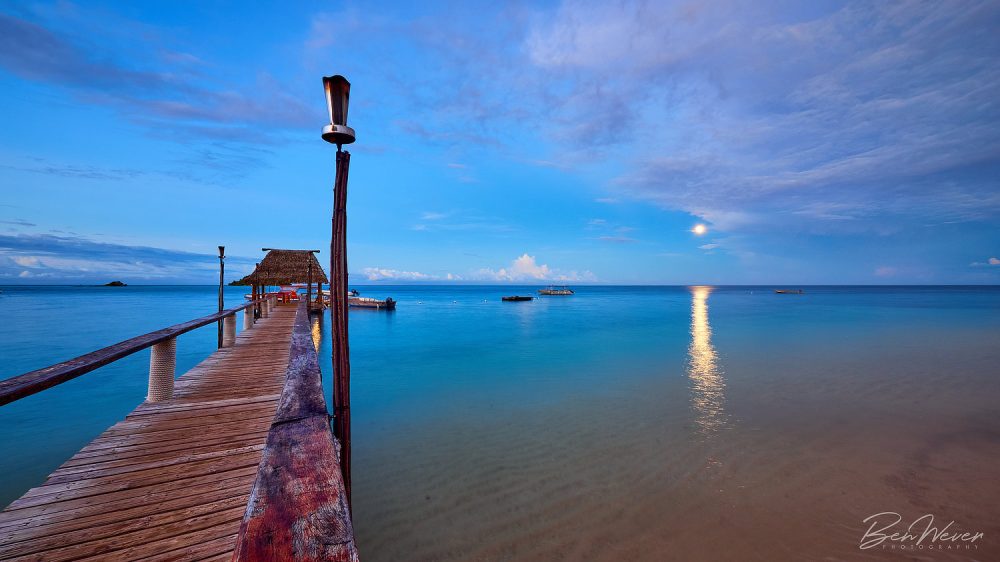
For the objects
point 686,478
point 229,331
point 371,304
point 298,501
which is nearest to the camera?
point 298,501

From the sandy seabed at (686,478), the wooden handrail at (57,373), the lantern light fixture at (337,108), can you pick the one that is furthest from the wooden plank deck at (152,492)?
the lantern light fixture at (337,108)

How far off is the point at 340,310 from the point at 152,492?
7.38 ft

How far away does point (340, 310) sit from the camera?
4.42 meters

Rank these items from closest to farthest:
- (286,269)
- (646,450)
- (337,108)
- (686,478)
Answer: (337,108)
(686,478)
(646,450)
(286,269)

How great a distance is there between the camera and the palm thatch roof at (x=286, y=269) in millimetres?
25802

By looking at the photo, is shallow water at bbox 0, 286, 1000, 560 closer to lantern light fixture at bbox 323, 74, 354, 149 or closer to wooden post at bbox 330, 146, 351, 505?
wooden post at bbox 330, 146, 351, 505

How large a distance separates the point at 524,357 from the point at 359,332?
17.2 meters

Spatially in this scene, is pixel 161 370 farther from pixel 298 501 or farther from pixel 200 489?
pixel 298 501

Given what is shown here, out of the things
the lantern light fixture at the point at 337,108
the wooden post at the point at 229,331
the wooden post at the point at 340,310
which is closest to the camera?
the lantern light fixture at the point at 337,108

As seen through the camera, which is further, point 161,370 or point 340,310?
point 161,370

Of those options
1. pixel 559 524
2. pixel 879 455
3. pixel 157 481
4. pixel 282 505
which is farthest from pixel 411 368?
pixel 282 505

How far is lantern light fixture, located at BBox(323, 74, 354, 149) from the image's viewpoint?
418cm

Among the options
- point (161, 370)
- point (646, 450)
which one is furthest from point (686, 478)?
point (161, 370)

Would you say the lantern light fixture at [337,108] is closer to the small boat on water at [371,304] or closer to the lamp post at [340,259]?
the lamp post at [340,259]
